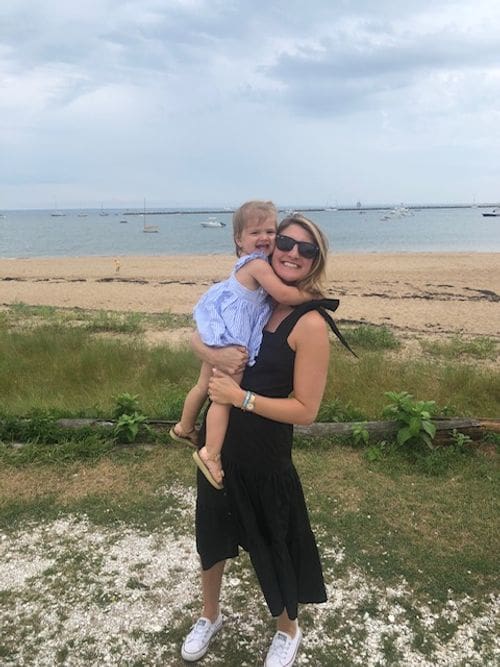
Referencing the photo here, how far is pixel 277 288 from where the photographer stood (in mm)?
2174

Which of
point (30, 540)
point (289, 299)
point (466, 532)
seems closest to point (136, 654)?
point (30, 540)

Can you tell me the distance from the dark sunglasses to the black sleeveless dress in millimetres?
206

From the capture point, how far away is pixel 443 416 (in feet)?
16.5

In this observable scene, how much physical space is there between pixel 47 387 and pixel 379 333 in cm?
557

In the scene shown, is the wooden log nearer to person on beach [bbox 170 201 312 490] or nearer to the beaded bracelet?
person on beach [bbox 170 201 312 490]

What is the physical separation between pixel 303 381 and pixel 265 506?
2.11ft

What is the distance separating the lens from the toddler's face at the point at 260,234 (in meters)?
2.42

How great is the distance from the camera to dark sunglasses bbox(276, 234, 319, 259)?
211cm

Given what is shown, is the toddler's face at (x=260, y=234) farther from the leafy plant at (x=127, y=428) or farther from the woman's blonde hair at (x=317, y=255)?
the leafy plant at (x=127, y=428)

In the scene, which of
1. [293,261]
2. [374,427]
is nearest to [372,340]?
[374,427]

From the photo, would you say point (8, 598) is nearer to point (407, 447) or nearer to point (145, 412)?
point (145, 412)

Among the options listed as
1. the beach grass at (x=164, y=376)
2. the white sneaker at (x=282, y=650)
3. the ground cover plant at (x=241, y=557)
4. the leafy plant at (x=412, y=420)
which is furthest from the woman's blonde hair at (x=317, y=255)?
the beach grass at (x=164, y=376)

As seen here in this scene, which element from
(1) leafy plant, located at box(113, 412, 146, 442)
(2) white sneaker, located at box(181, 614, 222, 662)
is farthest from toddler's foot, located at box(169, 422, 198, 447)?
(1) leafy plant, located at box(113, 412, 146, 442)

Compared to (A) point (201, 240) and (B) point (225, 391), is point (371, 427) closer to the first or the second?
(B) point (225, 391)
